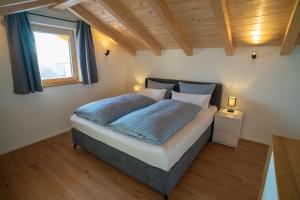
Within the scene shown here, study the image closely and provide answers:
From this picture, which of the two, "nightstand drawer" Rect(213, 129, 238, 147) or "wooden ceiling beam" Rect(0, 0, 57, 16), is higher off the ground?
"wooden ceiling beam" Rect(0, 0, 57, 16)

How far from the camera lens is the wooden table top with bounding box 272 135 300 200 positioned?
0.57m

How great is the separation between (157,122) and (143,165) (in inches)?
19.1

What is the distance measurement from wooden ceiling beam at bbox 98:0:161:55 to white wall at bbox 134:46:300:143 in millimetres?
662

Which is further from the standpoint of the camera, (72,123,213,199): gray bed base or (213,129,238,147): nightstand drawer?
(213,129,238,147): nightstand drawer

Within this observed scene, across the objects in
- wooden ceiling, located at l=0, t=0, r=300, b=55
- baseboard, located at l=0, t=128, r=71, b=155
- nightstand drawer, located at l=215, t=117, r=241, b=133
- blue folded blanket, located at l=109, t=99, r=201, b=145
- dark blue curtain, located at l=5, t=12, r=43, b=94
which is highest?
wooden ceiling, located at l=0, t=0, r=300, b=55

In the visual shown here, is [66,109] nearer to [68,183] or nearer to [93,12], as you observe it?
[68,183]

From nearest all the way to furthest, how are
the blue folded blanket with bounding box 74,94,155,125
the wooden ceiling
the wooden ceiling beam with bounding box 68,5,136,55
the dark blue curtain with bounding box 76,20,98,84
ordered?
1. the wooden ceiling
2. the blue folded blanket with bounding box 74,94,155,125
3. the wooden ceiling beam with bounding box 68,5,136,55
4. the dark blue curtain with bounding box 76,20,98,84

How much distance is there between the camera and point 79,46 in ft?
10.2

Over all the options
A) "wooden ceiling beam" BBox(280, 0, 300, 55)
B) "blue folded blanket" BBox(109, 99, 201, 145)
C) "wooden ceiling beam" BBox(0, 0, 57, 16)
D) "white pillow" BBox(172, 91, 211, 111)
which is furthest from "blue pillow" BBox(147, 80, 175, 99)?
"wooden ceiling beam" BBox(0, 0, 57, 16)

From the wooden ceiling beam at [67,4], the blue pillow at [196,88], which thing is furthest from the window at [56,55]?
the blue pillow at [196,88]

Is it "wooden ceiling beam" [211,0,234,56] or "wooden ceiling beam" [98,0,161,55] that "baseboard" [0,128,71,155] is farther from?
"wooden ceiling beam" [211,0,234,56]

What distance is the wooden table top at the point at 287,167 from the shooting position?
574 millimetres

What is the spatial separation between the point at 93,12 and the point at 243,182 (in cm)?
339

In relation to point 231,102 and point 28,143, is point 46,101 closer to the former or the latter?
point 28,143
